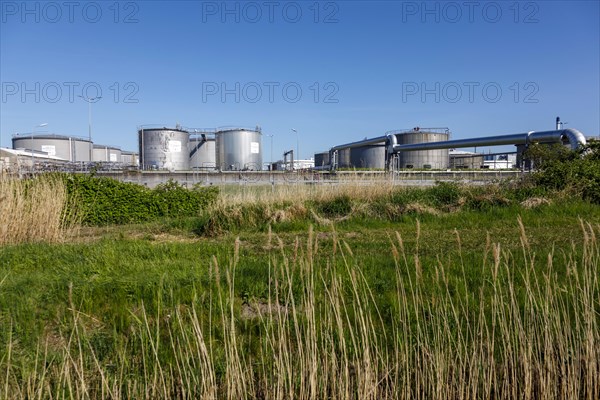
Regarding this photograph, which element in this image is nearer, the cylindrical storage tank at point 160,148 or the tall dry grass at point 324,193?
the tall dry grass at point 324,193

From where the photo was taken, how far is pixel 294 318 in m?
2.56

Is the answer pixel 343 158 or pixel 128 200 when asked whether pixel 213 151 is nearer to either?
pixel 343 158

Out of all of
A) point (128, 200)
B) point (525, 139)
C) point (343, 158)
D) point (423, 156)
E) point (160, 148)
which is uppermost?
point (160, 148)

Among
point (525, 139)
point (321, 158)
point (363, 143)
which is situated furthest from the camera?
point (321, 158)

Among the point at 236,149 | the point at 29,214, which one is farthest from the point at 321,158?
the point at 29,214

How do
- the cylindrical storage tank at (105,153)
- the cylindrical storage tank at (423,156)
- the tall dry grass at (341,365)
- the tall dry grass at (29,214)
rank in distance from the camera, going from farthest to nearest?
the cylindrical storage tank at (105,153) < the cylindrical storage tank at (423,156) < the tall dry grass at (29,214) < the tall dry grass at (341,365)

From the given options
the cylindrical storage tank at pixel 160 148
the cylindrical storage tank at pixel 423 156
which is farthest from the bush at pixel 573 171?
the cylindrical storage tank at pixel 160 148

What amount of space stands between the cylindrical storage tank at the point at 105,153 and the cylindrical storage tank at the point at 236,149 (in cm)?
2209

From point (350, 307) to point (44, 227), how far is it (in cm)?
676

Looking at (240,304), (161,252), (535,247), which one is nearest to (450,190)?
(535,247)

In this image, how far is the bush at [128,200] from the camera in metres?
10.9

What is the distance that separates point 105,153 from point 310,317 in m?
64.8

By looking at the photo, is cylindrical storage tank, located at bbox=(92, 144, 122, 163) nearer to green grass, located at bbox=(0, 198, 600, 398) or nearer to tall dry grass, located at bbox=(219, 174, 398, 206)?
tall dry grass, located at bbox=(219, 174, 398, 206)

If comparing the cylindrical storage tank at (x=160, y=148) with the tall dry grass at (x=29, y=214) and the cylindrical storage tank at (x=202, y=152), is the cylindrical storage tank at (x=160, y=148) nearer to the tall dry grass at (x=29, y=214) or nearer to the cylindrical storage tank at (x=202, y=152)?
the cylindrical storage tank at (x=202, y=152)
